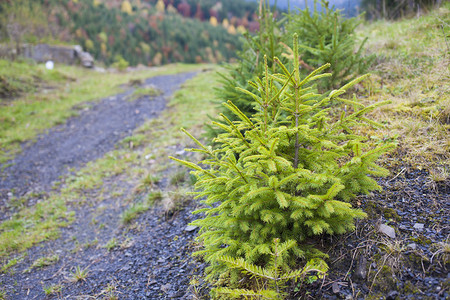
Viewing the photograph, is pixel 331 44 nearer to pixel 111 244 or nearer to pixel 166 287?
pixel 166 287

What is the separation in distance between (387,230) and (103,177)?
541cm

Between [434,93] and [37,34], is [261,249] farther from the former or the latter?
[37,34]

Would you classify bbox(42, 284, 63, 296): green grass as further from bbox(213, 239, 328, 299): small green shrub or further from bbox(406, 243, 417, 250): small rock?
bbox(406, 243, 417, 250): small rock

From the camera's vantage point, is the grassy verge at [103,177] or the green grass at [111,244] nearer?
the green grass at [111,244]

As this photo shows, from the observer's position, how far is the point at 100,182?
217 inches

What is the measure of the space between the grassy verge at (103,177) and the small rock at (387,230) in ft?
9.09

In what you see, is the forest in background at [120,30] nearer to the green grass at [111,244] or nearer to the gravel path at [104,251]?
the gravel path at [104,251]

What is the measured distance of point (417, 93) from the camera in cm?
340

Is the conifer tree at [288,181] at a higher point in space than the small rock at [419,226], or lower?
higher

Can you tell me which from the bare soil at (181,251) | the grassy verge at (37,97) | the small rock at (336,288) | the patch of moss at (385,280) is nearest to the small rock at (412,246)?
the bare soil at (181,251)

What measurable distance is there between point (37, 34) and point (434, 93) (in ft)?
69.1

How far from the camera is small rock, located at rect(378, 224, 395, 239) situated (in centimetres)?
206

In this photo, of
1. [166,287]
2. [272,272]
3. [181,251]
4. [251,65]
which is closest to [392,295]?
[272,272]

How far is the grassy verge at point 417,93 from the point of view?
2.68m
